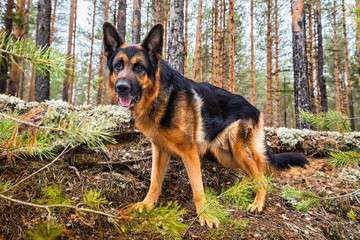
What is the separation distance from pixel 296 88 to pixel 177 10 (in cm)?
510

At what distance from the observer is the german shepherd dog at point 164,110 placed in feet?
8.02

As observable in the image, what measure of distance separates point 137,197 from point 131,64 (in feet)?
5.74

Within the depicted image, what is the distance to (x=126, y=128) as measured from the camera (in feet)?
12.0

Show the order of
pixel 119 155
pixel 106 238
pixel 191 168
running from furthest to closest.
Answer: pixel 119 155, pixel 191 168, pixel 106 238

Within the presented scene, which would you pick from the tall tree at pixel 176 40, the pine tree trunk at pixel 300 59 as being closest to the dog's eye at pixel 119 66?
the tall tree at pixel 176 40

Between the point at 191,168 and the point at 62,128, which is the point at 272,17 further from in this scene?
the point at 62,128

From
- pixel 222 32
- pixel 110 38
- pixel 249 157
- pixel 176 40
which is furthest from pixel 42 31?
pixel 222 32

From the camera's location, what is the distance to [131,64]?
A: 2443 millimetres

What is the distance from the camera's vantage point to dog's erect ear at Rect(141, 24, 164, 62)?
2.60 meters

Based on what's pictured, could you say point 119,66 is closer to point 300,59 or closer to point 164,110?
point 164,110

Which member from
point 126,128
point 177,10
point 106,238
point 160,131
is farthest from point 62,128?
point 177,10

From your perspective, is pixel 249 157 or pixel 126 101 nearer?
pixel 126 101

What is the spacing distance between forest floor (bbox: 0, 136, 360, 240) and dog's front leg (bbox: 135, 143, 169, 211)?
0.67 ft

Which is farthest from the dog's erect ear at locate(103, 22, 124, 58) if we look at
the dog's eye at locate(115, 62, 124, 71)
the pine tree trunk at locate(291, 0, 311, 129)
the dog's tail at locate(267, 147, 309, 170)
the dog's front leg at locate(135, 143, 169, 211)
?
the pine tree trunk at locate(291, 0, 311, 129)
